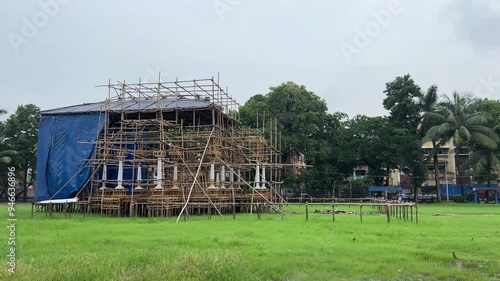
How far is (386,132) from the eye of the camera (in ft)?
154

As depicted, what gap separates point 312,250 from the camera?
465 inches

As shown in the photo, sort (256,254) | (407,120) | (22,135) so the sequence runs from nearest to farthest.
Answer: (256,254) < (407,120) < (22,135)

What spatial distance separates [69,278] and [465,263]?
28.7 ft

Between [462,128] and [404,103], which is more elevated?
[404,103]

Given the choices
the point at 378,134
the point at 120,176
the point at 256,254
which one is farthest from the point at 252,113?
the point at 256,254

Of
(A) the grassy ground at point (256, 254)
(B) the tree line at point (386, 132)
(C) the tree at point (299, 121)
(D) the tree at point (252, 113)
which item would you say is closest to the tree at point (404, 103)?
(B) the tree line at point (386, 132)

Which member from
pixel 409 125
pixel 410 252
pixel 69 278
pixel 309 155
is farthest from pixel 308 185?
pixel 69 278

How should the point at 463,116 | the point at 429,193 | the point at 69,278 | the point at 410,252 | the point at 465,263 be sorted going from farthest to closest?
the point at 429,193 → the point at 463,116 → the point at 410,252 → the point at 465,263 → the point at 69,278

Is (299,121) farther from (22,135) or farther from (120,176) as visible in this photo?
(22,135)

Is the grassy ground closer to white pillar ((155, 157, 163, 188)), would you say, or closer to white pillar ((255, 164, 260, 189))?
white pillar ((155, 157, 163, 188))

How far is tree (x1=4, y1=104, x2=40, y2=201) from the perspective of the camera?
50.8 metres

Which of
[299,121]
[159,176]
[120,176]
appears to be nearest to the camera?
[159,176]

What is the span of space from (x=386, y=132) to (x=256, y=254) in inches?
1521

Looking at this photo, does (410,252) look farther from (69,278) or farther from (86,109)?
(86,109)
